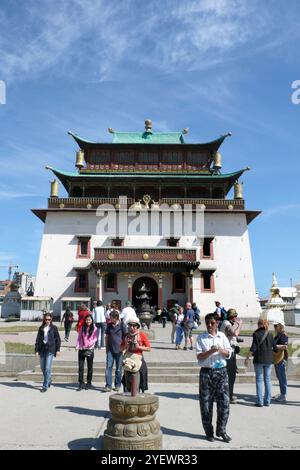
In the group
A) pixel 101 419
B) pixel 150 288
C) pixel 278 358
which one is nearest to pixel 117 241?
pixel 150 288

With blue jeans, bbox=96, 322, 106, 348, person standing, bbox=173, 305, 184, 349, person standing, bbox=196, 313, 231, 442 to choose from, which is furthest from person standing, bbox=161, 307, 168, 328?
person standing, bbox=196, 313, 231, 442

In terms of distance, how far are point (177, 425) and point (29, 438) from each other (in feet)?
7.17

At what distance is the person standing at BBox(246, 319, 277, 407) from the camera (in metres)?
7.68

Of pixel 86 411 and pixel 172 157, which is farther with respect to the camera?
pixel 172 157

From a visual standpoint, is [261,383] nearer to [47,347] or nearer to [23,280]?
[47,347]

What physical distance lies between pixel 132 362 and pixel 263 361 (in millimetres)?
3063

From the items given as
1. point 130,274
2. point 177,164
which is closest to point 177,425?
point 130,274

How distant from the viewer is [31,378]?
1002 cm

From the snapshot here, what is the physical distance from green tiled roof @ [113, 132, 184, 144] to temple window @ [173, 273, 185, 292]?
15.7 metres

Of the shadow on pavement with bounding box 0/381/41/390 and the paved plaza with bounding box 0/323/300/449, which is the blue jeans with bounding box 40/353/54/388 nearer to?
the paved plaza with bounding box 0/323/300/449

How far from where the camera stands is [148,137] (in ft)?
150

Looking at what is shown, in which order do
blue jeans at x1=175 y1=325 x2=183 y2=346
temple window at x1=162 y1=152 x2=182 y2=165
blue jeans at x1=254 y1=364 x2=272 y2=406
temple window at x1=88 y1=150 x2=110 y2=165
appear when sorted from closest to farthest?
1. blue jeans at x1=254 y1=364 x2=272 y2=406
2. blue jeans at x1=175 y1=325 x2=183 y2=346
3. temple window at x1=162 y1=152 x2=182 y2=165
4. temple window at x1=88 y1=150 x2=110 y2=165

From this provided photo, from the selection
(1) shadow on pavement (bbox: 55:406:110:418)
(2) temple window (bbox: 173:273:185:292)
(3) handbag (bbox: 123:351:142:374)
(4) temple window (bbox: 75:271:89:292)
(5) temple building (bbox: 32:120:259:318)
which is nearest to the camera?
(3) handbag (bbox: 123:351:142:374)

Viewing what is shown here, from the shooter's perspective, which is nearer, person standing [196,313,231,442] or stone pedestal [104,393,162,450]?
stone pedestal [104,393,162,450]
